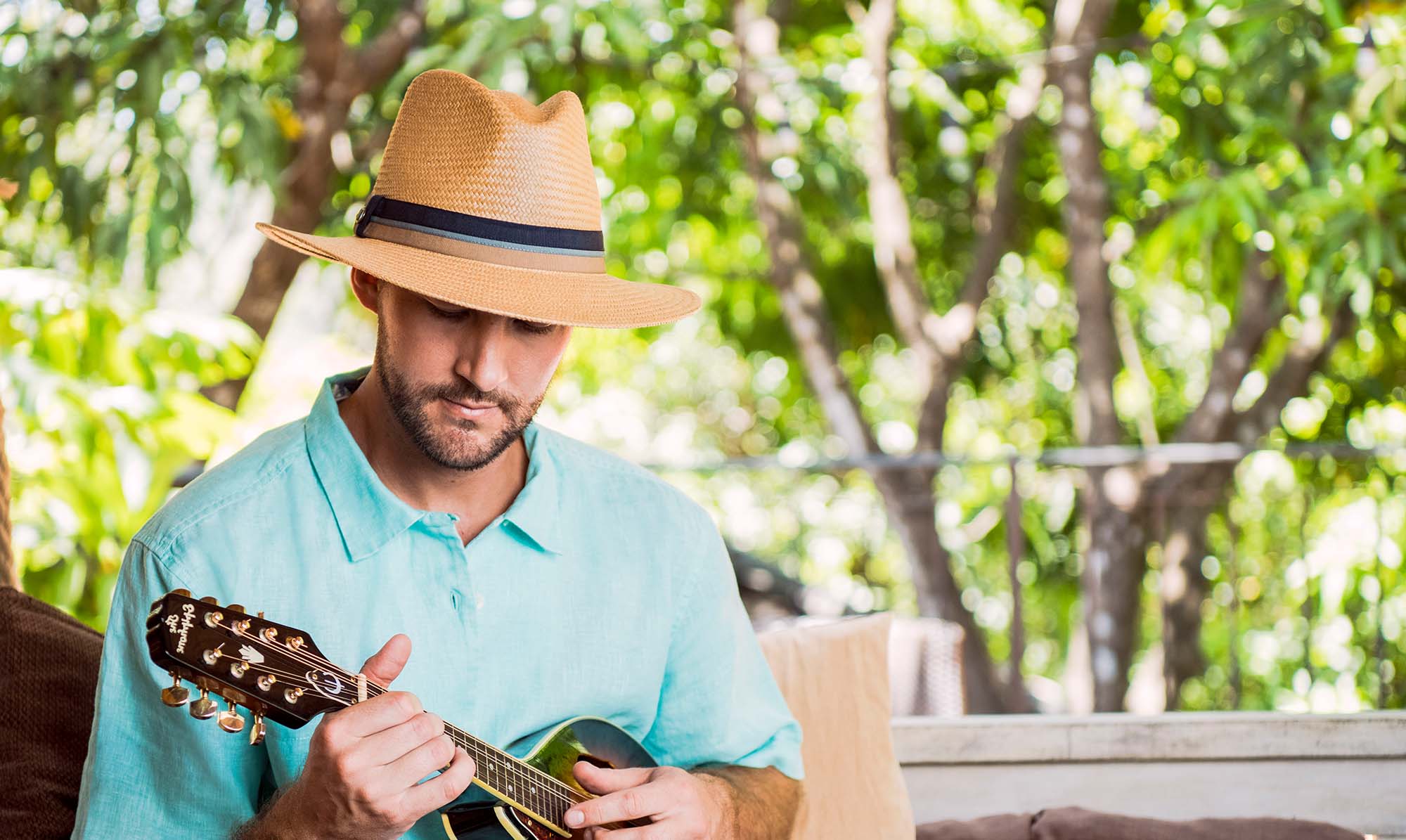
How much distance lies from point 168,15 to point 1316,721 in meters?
3.59

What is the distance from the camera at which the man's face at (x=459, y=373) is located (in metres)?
1.24

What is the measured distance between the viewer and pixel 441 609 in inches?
52.2

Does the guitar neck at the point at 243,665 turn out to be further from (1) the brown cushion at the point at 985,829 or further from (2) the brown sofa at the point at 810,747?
(1) the brown cushion at the point at 985,829

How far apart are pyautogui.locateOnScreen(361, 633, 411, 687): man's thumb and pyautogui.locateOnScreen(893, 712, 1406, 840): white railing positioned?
1.08 meters

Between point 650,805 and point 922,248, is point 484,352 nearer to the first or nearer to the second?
point 650,805

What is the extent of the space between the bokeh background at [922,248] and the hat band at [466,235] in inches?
46.7

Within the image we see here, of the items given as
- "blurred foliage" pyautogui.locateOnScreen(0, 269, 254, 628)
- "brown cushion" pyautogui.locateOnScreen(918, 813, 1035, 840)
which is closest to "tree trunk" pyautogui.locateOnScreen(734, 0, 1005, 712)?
"blurred foliage" pyautogui.locateOnScreen(0, 269, 254, 628)

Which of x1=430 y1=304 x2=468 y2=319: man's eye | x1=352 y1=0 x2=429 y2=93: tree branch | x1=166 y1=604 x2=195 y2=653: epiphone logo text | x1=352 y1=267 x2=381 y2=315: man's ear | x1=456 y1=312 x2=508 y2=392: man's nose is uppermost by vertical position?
x1=352 y1=0 x2=429 y2=93: tree branch

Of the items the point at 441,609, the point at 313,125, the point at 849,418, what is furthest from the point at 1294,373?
the point at 441,609

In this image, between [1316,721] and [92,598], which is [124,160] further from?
[1316,721]

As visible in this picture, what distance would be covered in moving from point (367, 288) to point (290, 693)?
1.55 feet

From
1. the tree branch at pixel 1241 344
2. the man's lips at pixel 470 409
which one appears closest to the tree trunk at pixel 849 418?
the tree branch at pixel 1241 344

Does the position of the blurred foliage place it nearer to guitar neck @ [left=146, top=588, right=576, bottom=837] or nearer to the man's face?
the man's face

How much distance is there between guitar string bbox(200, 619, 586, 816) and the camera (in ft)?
3.43
